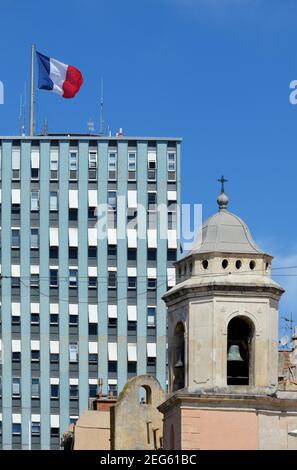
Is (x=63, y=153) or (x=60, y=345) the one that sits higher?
(x=63, y=153)

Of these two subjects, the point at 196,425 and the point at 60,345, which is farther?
the point at 60,345

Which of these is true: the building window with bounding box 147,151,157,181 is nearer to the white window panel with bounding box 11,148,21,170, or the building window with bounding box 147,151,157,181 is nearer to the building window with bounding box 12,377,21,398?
the white window panel with bounding box 11,148,21,170

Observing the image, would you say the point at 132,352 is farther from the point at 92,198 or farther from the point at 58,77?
the point at 58,77

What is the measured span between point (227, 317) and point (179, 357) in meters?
2.65

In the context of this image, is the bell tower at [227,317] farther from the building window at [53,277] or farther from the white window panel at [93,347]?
the building window at [53,277]

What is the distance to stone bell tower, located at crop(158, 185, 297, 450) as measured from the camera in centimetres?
7706

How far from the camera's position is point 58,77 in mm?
153250

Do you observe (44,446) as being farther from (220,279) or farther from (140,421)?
(220,279)

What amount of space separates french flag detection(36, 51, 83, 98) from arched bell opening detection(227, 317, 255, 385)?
73316 millimetres

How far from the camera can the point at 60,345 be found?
169000mm

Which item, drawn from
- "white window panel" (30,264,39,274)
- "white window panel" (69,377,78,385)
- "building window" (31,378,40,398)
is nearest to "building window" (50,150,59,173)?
"white window panel" (30,264,39,274)

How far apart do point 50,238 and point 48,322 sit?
626 cm
